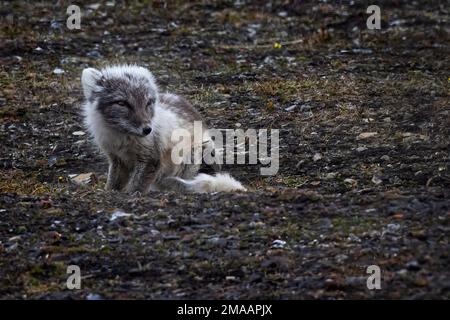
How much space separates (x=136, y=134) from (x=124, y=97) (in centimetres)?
37

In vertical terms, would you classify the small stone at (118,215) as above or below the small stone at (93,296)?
above

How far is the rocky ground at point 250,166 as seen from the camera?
488cm

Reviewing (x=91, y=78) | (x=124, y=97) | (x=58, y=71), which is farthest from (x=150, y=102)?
(x=58, y=71)

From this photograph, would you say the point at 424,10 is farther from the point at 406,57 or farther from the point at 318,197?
the point at 318,197

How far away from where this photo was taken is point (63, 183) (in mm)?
7352

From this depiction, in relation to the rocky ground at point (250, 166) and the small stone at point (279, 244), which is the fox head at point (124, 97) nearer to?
the rocky ground at point (250, 166)

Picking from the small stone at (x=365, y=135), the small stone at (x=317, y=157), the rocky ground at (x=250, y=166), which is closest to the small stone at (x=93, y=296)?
the rocky ground at (x=250, y=166)

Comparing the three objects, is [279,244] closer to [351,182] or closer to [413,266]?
[413,266]

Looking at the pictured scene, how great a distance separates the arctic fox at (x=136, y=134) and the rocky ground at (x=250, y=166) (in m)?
0.43

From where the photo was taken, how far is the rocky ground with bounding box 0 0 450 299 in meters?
4.88

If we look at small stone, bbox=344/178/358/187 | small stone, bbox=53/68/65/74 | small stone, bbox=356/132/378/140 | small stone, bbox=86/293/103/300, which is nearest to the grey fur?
small stone, bbox=344/178/358/187

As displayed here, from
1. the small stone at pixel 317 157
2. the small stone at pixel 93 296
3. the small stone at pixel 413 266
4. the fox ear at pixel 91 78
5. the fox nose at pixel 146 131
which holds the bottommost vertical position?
the small stone at pixel 93 296

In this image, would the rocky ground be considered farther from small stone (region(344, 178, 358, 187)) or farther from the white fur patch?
the white fur patch

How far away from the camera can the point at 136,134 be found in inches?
270
